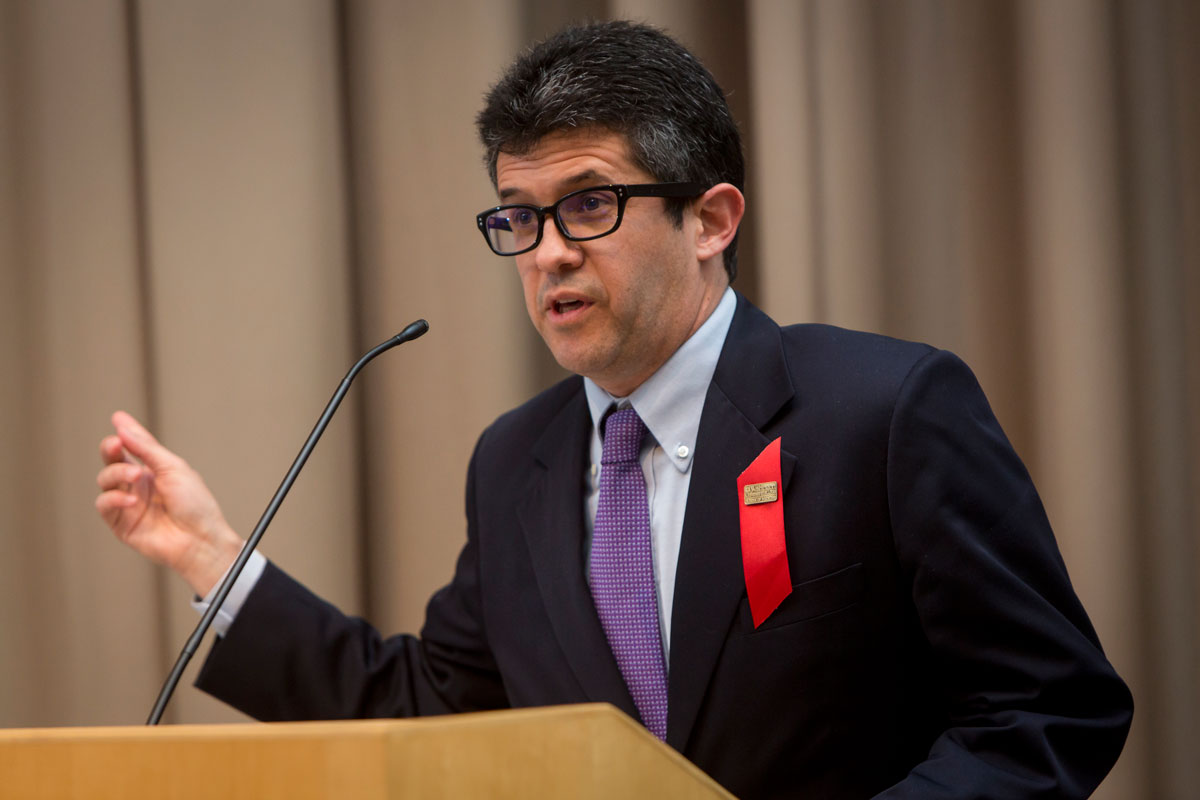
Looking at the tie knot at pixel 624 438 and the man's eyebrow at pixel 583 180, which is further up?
the man's eyebrow at pixel 583 180

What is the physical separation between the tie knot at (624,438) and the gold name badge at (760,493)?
17cm

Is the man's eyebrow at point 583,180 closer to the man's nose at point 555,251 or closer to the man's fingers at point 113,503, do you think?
the man's nose at point 555,251

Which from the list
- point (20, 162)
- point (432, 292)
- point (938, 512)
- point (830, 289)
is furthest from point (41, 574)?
point (938, 512)

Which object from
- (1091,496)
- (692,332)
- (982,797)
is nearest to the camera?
(982,797)

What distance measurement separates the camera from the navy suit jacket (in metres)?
1.02

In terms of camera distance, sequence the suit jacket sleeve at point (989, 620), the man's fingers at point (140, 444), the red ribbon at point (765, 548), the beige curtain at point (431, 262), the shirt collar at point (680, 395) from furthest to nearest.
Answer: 1. the beige curtain at point (431, 262)
2. the man's fingers at point (140, 444)
3. the shirt collar at point (680, 395)
4. the red ribbon at point (765, 548)
5. the suit jacket sleeve at point (989, 620)

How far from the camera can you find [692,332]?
4.32 feet

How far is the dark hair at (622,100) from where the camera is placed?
1231 millimetres

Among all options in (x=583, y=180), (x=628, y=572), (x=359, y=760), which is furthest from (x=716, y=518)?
(x=359, y=760)

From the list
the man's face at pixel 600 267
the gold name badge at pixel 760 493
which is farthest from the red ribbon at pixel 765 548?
the man's face at pixel 600 267

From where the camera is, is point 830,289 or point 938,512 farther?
point 830,289

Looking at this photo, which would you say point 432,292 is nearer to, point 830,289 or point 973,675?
point 830,289

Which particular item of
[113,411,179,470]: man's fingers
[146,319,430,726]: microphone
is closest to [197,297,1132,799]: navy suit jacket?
[146,319,430,726]: microphone

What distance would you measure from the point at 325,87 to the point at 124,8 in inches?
16.6
